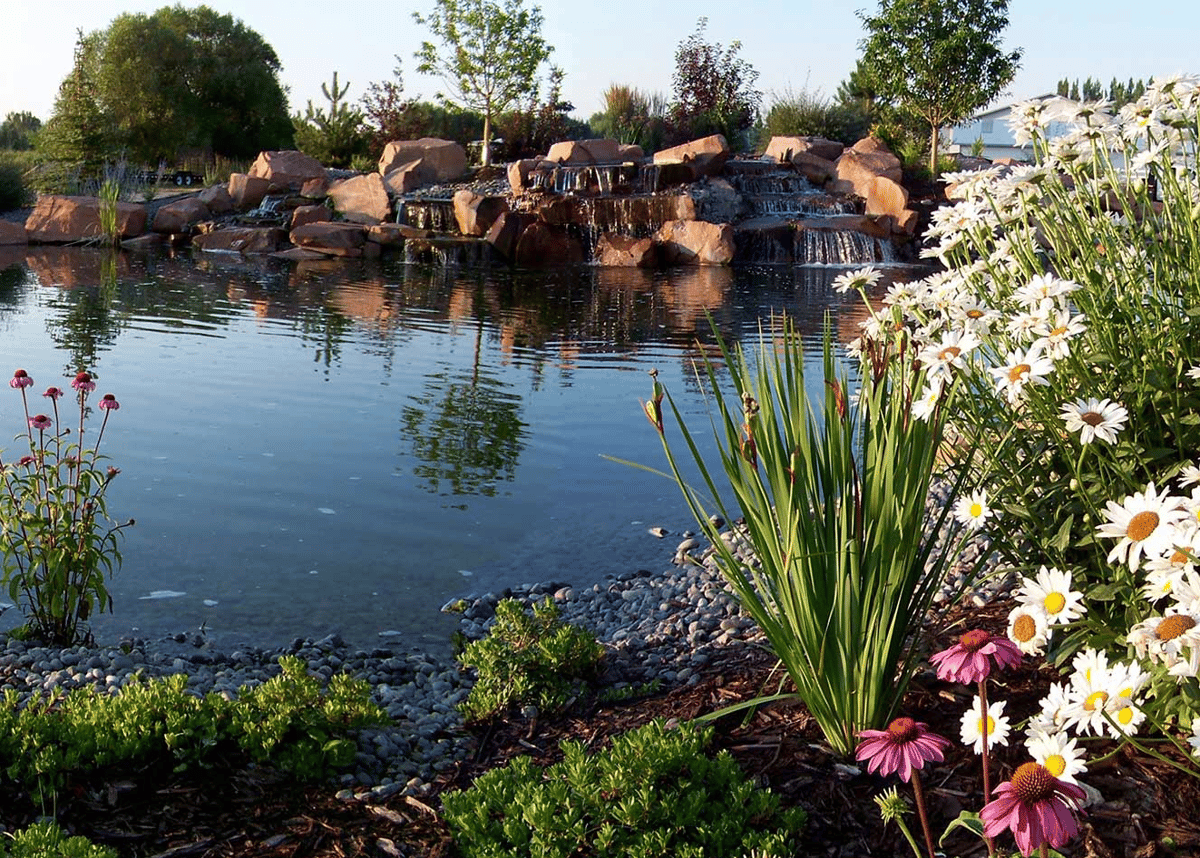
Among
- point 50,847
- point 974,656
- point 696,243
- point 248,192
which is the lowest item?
point 50,847

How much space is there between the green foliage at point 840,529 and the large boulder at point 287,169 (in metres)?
24.3

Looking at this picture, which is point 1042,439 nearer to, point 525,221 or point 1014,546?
point 1014,546

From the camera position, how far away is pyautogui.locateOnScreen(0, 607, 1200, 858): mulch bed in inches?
91.0

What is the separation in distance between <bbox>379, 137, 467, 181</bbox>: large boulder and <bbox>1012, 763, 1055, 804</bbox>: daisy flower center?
24989 millimetres

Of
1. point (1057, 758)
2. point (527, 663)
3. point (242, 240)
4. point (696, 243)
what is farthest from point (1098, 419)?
point (242, 240)

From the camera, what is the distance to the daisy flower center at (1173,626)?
1.87m

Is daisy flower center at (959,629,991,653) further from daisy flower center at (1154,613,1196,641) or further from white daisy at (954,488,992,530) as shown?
white daisy at (954,488,992,530)

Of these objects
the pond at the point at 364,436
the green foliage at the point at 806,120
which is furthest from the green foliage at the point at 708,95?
the pond at the point at 364,436

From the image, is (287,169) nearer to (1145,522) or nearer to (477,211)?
(477,211)

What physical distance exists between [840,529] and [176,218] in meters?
23.0

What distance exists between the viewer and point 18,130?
1693 inches

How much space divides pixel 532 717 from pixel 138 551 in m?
2.68

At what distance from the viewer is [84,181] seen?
26.6 m

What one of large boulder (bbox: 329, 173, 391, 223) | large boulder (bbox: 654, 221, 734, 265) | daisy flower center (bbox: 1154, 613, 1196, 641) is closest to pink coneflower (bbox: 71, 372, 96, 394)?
daisy flower center (bbox: 1154, 613, 1196, 641)
